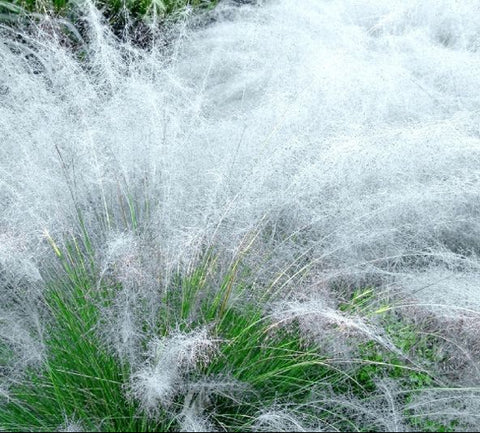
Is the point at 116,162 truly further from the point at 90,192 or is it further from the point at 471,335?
the point at 471,335

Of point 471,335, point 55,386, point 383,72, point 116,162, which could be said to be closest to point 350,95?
point 383,72

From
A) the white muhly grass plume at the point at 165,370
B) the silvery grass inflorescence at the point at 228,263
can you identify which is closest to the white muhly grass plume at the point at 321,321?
the silvery grass inflorescence at the point at 228,263

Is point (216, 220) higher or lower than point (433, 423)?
higher

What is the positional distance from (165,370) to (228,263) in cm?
47

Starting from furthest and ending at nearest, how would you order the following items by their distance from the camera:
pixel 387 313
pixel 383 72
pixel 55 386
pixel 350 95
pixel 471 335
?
pixel 383 72, pixel 350 95, pixel 387 313, pixel 471 335, pixel 55 386

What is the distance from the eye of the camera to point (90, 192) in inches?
86.4

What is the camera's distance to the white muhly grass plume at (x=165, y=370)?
4.69 feet

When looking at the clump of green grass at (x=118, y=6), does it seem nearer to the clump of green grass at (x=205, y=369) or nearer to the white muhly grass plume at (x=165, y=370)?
the clump of green grass at (x=205, y=369)

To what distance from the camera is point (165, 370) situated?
1510mm

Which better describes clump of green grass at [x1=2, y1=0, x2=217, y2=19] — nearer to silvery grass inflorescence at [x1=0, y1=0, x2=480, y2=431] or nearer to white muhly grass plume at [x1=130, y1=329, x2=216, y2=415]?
silvery grass inflorescence at [x1=0, y1=0, x2=480, y2=431]

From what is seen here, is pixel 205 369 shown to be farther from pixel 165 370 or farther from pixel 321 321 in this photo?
pixel 321 321

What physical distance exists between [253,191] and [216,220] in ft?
0.41

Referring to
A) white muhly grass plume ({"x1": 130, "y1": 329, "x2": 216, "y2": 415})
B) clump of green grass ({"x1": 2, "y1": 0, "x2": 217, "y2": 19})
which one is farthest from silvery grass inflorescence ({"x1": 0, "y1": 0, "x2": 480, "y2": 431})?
clump of green grass ({"x1": 2, "y1": 0, "x2": 217, "y2": 19})

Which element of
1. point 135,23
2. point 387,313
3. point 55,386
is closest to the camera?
point 55,386
